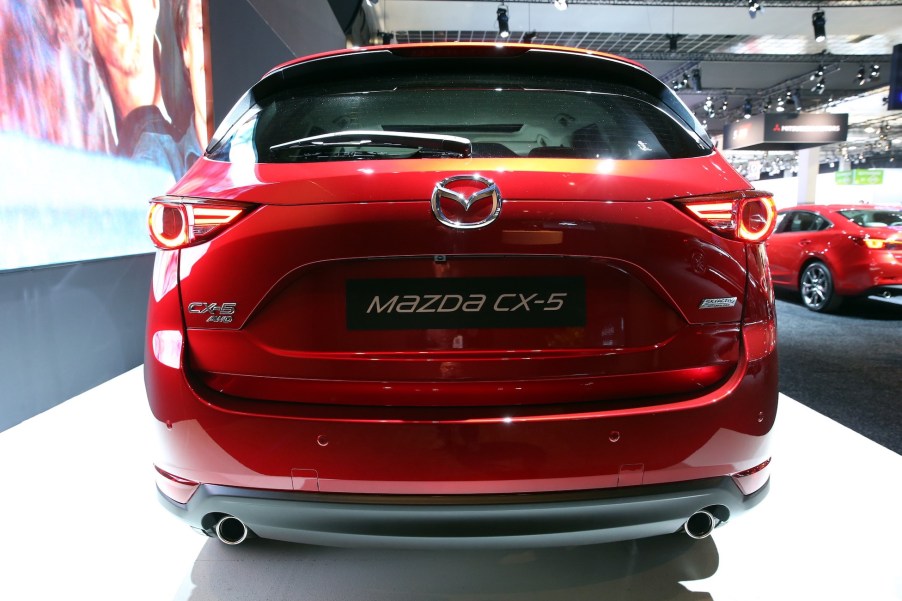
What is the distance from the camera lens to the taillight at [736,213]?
3.95 ft

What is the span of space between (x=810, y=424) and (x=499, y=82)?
7.97 feet

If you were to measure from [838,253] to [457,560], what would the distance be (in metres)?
6.37

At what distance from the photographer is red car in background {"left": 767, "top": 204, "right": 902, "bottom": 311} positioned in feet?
20.0

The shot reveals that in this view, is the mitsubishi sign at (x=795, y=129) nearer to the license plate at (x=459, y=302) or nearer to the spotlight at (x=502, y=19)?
the spotlight at (x=502, y=19)

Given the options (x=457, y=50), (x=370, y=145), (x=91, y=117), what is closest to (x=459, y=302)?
(x=370, y=145)

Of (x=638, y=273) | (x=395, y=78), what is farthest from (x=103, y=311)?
(x=638, y=273)

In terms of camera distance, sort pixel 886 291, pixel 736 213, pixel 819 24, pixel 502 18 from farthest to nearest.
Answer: pixel 819 24
pixel 502 18
pixel 886 291
pixel 736 213

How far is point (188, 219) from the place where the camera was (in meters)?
1.21

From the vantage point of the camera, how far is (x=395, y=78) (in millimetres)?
1476

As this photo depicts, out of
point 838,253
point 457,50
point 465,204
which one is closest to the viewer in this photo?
point 465,204

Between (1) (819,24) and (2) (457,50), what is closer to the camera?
(2) (457,50)

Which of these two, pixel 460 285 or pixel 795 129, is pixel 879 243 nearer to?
pixel 460 285

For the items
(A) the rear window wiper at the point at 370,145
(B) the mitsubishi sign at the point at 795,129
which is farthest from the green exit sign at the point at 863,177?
(A) the rear window wiper at the point at 370,145

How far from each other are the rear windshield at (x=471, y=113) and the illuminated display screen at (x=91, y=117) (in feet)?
7.12
